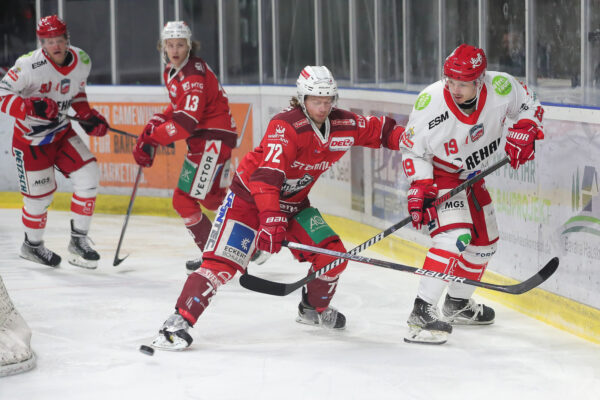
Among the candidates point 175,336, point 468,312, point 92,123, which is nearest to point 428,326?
point 468,312

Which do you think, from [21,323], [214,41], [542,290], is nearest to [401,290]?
[542,290]

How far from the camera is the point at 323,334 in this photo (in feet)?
13.2

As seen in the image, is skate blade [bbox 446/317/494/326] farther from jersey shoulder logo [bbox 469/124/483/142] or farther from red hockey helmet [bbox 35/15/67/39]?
red hockey helmet [bbox 35/15/67/39]

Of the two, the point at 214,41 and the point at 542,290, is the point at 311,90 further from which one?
the point at 214,41

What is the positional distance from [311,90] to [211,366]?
104cm

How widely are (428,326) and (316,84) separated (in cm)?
100

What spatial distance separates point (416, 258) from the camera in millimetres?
5320

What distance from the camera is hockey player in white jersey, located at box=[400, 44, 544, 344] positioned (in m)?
3.63

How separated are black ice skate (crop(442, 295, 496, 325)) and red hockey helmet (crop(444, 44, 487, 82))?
1.00m

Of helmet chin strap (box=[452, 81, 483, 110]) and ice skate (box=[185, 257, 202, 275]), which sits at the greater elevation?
helmet chin strap (box=[452, 81, 483, 110])

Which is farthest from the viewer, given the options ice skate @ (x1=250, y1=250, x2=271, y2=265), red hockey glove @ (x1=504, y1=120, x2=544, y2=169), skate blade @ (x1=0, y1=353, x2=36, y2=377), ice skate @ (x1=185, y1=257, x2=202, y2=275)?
ice skate @ (x1=250, y1=250, x2=271, y2=265)

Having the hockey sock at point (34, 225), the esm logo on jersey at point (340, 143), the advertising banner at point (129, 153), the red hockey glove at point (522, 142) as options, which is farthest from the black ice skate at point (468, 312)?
the advertising banner at point (129, 153)

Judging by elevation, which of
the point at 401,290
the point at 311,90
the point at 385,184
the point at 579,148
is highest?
the point at 311,90

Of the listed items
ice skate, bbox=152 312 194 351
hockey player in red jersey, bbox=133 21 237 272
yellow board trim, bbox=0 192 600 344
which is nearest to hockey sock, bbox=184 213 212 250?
hockey player in red jersey, bbox=133 21 237 272
